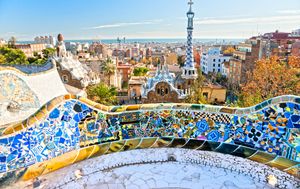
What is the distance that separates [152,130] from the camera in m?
3.01

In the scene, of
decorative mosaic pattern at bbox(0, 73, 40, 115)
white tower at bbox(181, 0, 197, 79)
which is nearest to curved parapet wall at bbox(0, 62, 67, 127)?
decorative mosaic pattern at bbox(0, 73, 40, 115)

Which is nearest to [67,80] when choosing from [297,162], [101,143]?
[101,143]

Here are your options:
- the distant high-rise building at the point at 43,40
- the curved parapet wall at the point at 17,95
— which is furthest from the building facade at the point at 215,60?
the distant high-rise building at the point at 43,40

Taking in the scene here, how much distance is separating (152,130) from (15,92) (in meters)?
5.18

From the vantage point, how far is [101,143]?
9.44 ft

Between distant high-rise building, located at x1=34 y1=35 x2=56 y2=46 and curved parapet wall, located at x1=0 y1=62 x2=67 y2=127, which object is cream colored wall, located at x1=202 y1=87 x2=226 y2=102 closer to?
curved parapet wall, located at x1=0 y1=62 x2=67 y2=127

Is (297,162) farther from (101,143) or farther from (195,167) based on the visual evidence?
(101,143)

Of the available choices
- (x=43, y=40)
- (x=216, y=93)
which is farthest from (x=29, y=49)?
(x=216, y=93)

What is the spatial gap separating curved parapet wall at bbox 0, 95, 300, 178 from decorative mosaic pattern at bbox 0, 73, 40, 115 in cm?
464

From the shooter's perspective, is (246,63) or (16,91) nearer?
(16,91)

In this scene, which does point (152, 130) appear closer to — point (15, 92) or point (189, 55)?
point (15, 92)

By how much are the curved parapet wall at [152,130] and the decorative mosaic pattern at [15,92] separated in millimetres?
4638

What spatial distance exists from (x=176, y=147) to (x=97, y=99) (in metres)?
11.5

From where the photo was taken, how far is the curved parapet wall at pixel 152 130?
2438mm
